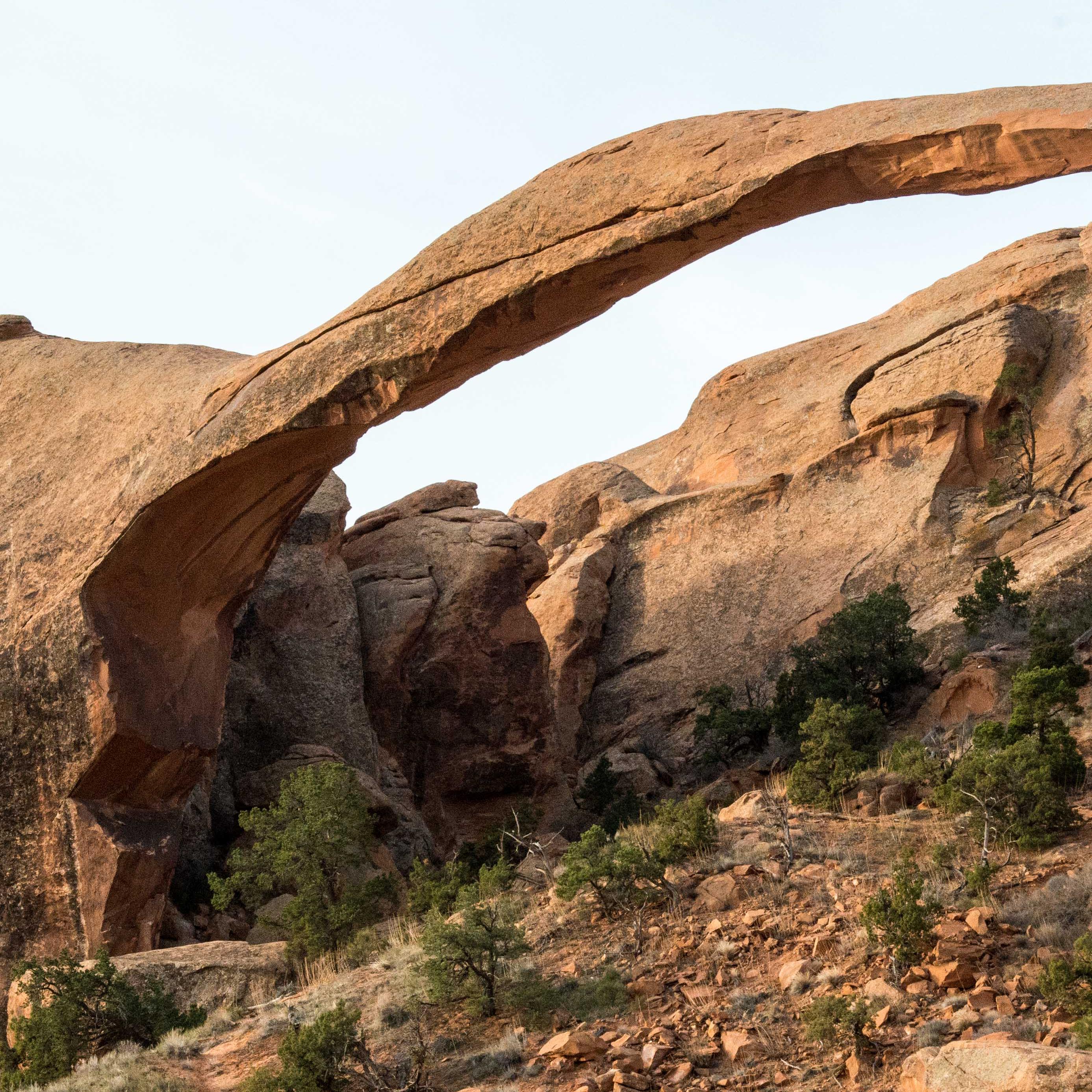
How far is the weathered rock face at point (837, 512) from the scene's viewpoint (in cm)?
2333

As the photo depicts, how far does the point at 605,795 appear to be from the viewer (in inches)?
794

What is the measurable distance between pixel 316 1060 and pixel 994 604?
1329cm

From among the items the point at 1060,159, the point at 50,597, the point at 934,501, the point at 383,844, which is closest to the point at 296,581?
the point at 383,844

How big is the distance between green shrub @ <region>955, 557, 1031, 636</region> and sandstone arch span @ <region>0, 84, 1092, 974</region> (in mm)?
8814

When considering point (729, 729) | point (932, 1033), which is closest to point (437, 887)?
point (932, 1033)

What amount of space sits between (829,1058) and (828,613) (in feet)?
52.6

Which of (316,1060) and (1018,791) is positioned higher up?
(316,1060)

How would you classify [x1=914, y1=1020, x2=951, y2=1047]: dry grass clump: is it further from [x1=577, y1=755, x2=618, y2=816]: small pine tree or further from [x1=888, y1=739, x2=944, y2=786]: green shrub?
[x1=577, y1=755, x2=618, y2=816]: small pine tree

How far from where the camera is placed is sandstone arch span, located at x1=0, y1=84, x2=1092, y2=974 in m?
11.8

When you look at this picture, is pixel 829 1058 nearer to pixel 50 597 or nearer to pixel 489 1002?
pixel 489 1002

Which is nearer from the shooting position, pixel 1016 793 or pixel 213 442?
pixel 1016 793

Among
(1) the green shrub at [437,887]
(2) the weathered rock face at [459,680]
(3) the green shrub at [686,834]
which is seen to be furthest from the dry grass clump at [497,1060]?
(2) the weathered rock face at [459,680]

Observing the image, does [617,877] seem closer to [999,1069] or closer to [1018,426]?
[999,1069]

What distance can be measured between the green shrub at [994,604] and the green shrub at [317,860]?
30.8 feet
